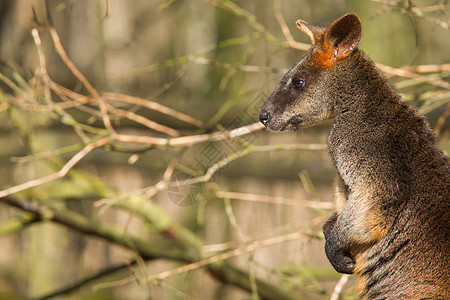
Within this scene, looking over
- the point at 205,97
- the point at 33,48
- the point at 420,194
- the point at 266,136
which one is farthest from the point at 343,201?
the point at 33,48

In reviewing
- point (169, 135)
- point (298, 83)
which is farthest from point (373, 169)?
point (169, 135)

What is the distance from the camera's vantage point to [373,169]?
2412 millimetres

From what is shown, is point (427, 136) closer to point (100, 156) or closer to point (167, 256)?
point (167, 256)

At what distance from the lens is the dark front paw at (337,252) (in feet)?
7.98

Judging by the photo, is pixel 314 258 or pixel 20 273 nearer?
pixel 314 258

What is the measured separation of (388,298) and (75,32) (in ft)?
13.1

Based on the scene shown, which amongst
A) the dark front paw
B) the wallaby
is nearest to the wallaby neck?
the wallaby

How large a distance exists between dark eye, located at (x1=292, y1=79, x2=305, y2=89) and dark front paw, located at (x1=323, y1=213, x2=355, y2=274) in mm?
558

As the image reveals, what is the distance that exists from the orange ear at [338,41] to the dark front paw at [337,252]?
2.12ft

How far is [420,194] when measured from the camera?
241cm

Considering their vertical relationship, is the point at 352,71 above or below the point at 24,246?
above

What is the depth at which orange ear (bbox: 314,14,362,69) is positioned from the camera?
2.37m

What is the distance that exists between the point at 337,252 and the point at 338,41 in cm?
80

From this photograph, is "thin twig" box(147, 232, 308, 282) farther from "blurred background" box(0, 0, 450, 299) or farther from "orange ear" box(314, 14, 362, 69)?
"orange ear" box(314, 14, 362, 69)
